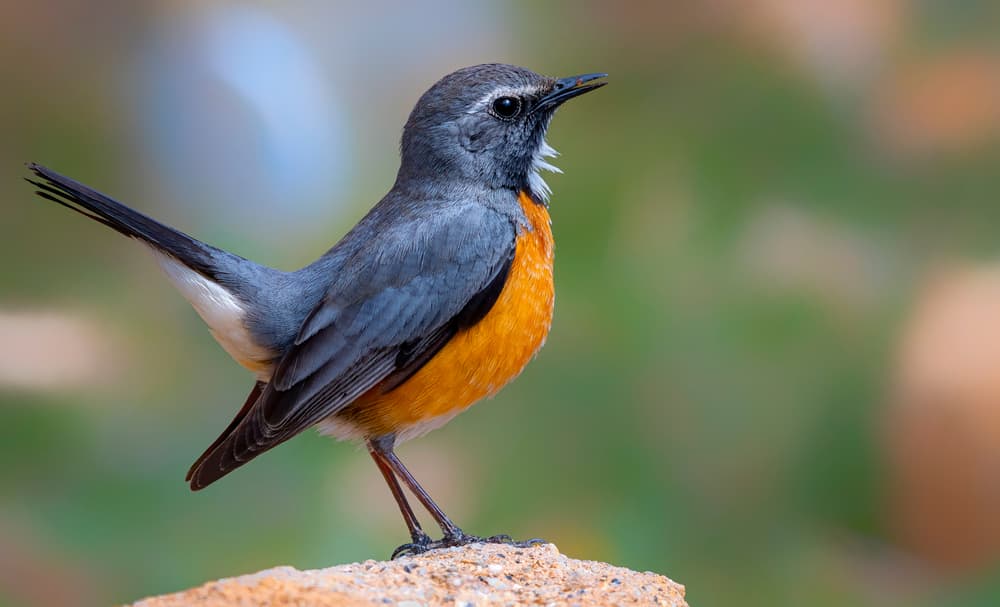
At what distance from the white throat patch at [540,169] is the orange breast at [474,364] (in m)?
0.29

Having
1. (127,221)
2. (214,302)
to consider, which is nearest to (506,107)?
(214,302)

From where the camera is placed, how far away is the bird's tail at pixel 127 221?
4.07m

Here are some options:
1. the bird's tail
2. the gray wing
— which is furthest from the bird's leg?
the bird's tail

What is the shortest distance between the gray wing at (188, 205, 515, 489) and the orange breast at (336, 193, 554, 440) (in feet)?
0.16

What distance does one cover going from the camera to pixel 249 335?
14.7 ft

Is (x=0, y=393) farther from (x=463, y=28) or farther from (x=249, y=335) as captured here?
(x=463, y=28)

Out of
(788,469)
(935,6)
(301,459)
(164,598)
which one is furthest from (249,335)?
(935,6)

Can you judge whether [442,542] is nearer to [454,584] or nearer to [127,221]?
[454,584]

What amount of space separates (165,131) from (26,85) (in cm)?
80

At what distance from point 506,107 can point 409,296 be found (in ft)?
3.12

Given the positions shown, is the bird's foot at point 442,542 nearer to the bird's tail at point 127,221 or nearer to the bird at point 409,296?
the bird at point 409,296

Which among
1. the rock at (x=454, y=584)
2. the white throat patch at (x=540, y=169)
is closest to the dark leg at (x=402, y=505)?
the rock at (x=454, y=584)

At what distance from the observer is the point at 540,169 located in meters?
4.88

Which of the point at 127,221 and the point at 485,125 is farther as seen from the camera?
the point at 485,125
